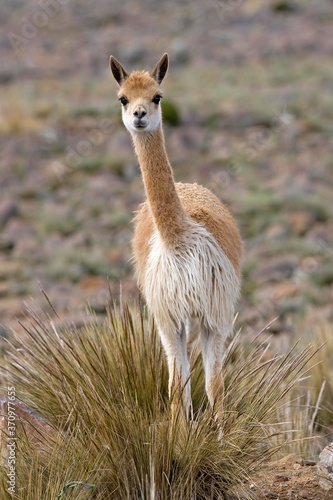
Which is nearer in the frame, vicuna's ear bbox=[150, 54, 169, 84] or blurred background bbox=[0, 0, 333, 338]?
vicuna's ear bbox=[150, 54, 169, 84]

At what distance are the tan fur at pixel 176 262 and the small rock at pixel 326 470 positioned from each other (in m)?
0.70

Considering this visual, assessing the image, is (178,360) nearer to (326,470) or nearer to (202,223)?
(202,223)

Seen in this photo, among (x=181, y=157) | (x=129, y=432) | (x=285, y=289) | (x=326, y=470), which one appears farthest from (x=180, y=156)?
(x=129, y=432)

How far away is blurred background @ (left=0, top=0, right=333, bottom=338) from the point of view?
511 inches

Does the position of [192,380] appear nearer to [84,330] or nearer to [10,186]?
[84,330]

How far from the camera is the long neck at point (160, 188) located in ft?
17.1

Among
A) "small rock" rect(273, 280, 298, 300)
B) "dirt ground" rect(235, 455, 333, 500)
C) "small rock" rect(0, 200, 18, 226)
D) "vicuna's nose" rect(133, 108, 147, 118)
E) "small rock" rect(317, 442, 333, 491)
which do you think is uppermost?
"vicuna's nose" rect(133, 108, 147, 118)

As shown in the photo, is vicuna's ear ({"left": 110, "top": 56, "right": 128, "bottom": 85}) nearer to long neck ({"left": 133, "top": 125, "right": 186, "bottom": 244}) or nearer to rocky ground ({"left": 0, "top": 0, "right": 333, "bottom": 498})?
long neck ({"left": 133, "top": 125, "right": 186, "bottom": 244})

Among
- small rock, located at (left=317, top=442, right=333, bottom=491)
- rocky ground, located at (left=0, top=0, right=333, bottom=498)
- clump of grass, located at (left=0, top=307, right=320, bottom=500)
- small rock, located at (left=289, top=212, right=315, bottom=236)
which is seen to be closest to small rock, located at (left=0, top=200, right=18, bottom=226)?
rocky ground, located at (left=0, top=0, right=333, bottom=498)

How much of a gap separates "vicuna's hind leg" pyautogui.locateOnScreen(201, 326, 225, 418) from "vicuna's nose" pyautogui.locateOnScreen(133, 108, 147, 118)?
1.25 metres

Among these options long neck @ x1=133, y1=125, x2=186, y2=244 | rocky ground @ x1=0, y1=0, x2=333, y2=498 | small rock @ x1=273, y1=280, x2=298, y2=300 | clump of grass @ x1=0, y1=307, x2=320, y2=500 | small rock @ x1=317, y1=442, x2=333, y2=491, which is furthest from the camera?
rocky ground @ x1=0, y1=0, x2=333, y2=498

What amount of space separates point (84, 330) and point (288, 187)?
12.3 metres

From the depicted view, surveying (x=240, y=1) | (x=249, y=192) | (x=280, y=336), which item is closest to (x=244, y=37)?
(x=240, y=1)

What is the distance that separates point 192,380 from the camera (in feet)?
18.8
